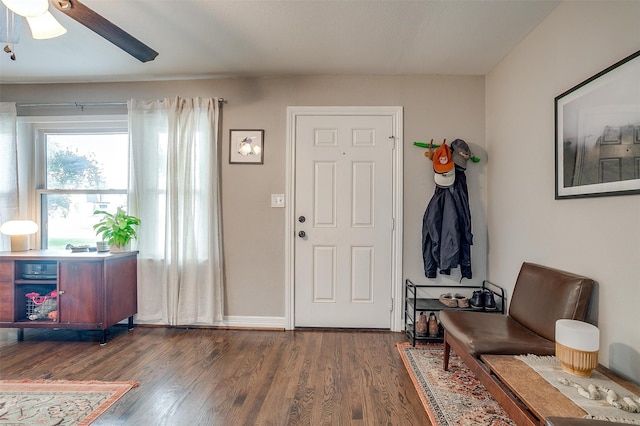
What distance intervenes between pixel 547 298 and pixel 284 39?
2.41 metres

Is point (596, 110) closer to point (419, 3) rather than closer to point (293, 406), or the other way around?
→ point (419, 3)

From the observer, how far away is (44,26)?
63.3 inches

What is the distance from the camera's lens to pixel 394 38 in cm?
233

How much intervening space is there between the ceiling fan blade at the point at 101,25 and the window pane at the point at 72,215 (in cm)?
186

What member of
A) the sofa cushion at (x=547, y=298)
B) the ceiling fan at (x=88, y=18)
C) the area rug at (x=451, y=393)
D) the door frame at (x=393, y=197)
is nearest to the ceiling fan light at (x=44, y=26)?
the ceiling fan at (x=88, y=18)

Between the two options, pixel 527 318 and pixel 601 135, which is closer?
pixel 601 135

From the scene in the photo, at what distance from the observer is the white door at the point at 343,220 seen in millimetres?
2971

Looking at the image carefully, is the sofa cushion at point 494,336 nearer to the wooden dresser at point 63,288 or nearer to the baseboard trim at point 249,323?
the baseboard trim at point 249,323

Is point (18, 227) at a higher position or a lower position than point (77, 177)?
lower

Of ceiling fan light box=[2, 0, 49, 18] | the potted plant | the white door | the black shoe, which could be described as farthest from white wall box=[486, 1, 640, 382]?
the potted plant

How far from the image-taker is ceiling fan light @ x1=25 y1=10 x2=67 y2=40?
1584 millimetres

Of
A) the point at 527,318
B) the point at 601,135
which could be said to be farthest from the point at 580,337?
the point at 601,135

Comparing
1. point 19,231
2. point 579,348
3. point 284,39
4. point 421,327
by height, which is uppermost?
point 284,39

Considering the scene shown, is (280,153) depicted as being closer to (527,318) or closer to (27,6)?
(27,6)
